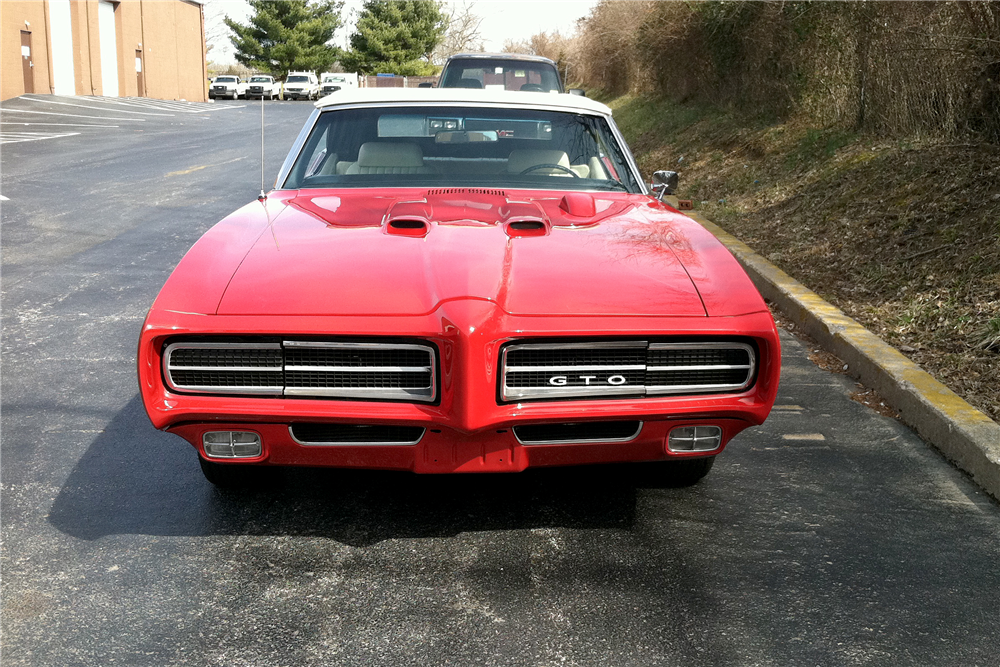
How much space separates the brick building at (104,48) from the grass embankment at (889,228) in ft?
99.6

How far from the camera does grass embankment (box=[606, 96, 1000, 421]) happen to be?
553cm

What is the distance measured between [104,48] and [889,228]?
137 feet

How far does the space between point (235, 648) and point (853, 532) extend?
7.22ft

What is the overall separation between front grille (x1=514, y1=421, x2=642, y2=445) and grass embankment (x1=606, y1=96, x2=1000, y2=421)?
2319 mm

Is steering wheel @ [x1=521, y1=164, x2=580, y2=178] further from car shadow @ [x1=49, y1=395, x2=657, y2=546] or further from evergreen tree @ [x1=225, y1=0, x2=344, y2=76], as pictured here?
evergreen tree @ [x1=225, y1=0, x2=344, y2=76]

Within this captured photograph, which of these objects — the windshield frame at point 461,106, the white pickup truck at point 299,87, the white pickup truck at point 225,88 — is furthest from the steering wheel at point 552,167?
the white pickup truck at point 225,88

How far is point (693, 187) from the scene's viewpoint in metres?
12.5

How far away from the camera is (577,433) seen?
3.12 m

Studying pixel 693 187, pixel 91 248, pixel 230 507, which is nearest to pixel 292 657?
pixel 230 507

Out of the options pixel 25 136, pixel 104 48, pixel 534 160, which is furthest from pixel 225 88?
pixel 534 160

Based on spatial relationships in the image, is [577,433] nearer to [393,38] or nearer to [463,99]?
[463,99]

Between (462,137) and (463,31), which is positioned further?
(463,31)

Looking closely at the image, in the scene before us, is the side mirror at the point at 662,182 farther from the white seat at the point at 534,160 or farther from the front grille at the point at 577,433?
the front grille at the point at 577,433

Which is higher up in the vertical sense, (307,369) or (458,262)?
(458,262)
